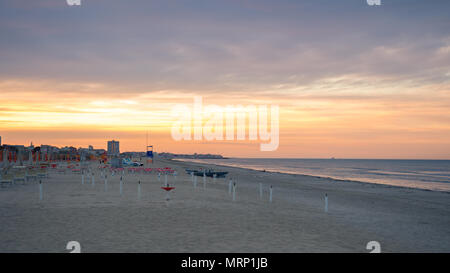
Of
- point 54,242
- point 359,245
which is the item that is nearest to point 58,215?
point 54,242

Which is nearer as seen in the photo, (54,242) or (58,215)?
(54,242)

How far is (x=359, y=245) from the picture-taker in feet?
35.6

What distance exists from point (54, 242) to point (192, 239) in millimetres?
3901
